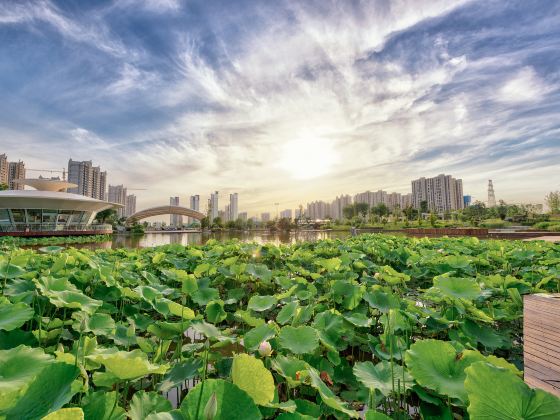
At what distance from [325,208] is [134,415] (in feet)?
386

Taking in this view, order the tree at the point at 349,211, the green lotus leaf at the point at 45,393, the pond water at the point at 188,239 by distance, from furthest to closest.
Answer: the tree at the point at 349,211
the pond water at the point at 188,239
the green lotus leaf at the point at 45,393

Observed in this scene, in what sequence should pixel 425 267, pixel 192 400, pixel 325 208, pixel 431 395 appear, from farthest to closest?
pixel 325 208 → pixel 425 267 → pixel 431 395 → pixel 192 400

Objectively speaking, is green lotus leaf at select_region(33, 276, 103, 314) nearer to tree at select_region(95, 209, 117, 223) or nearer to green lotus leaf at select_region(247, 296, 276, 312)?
green lotus leaf at select_region(247, 296, 276, 312)

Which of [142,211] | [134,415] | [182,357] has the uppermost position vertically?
[142,211]

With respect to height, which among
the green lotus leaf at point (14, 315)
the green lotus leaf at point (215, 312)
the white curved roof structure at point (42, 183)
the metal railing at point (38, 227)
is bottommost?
the green lotus leaf at point (215, 312)

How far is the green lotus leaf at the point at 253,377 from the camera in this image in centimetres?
64

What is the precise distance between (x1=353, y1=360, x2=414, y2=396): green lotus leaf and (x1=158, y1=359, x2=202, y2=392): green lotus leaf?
508mm

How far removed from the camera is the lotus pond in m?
0.59

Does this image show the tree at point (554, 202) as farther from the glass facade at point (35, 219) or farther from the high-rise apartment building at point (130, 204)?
the high-rise apartment building at point (130, 204)

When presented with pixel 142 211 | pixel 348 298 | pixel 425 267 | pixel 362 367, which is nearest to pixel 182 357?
pixel 362 367

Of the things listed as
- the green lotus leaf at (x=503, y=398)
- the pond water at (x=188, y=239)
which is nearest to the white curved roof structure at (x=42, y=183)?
the pond water at (x=188, y=239)

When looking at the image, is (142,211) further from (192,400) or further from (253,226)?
(192,400)

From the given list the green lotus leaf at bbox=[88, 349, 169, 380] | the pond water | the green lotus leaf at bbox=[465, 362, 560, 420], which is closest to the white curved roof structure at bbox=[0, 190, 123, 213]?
the pond water

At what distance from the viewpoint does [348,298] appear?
1799 millimetres
